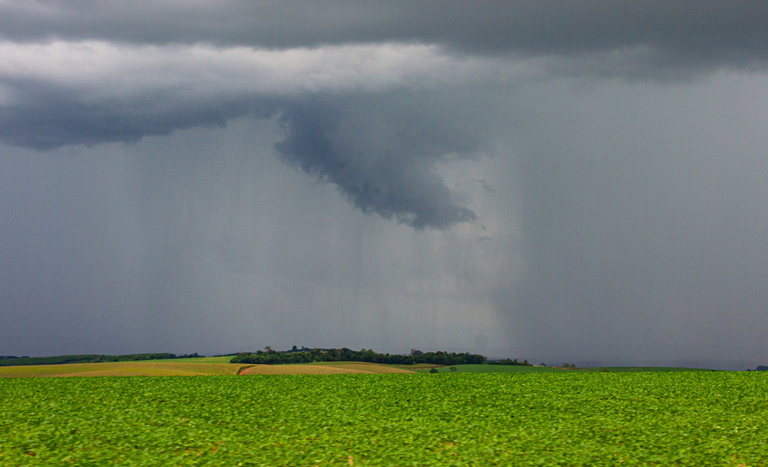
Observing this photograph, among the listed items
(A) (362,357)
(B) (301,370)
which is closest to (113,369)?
(B) (301,370)

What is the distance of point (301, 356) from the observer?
63.6 m

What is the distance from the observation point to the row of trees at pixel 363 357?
6139 cm

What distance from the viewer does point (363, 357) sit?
6550 cm

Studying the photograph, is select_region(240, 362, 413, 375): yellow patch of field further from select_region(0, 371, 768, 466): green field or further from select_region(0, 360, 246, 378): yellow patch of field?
select_region(0, 371, 768, 466): green field

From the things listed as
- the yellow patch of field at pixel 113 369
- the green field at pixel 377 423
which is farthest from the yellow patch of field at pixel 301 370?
the green field at pixel 377 423

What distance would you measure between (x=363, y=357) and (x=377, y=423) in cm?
4886

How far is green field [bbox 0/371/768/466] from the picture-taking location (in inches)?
568

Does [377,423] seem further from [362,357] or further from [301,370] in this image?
[362,357]

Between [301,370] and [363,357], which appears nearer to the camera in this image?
[301,370]

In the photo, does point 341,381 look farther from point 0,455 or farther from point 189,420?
point 0,455

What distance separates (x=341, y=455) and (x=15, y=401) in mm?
14300

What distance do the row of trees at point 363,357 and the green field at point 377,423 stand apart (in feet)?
117

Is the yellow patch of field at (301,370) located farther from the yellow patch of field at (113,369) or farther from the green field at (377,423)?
the green field at (377,423)

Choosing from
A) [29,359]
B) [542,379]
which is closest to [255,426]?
[542,379]
